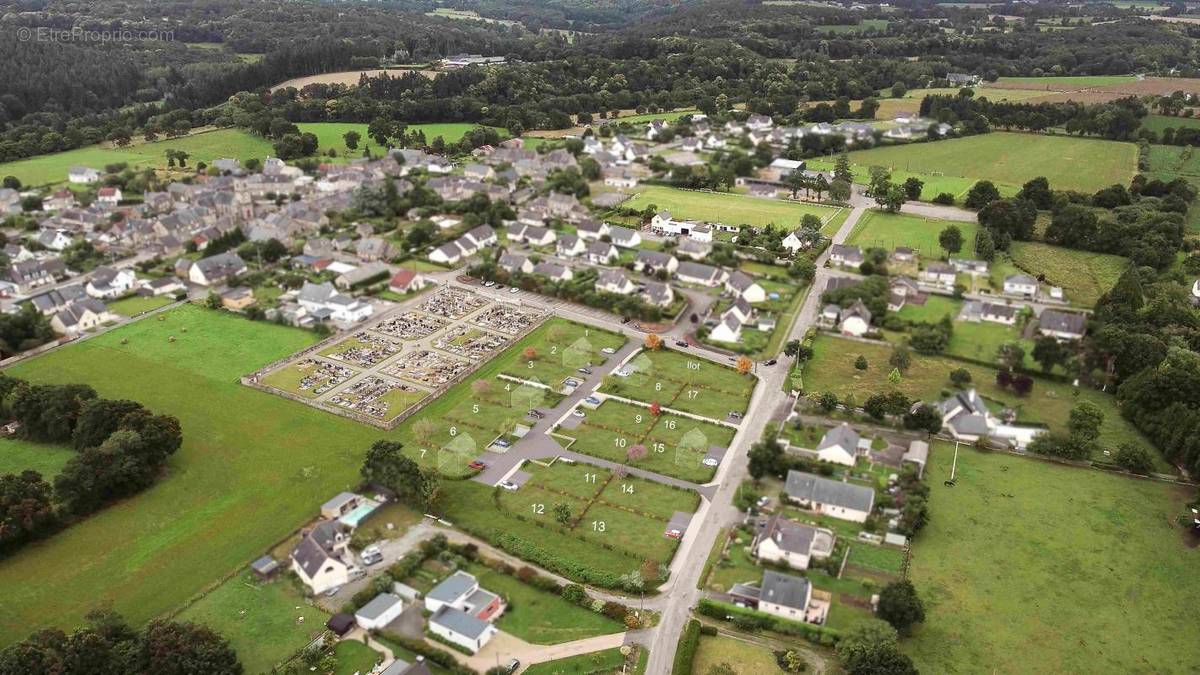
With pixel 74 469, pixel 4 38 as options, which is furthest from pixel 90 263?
pixel 4 38

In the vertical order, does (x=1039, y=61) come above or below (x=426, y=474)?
above

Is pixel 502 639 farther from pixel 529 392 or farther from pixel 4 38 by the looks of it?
pixel 4 38

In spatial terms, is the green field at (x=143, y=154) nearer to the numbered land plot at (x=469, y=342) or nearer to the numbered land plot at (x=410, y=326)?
the numbered land plot at (x=410, y=326)

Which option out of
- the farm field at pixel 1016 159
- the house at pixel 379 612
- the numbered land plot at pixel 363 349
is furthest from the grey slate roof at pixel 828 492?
the farm field at pixel 1016 159

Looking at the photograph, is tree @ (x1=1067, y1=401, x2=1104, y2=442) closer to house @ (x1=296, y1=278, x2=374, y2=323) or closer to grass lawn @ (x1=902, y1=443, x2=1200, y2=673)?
grass lawn @ (x1=902, y1=443, x2=1200, y2=673)

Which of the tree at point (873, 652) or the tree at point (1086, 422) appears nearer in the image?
the tree at point (873, 652)
